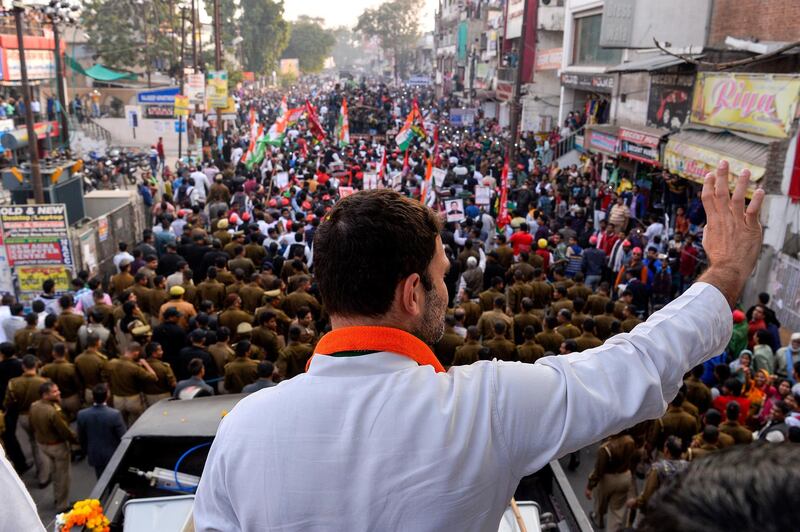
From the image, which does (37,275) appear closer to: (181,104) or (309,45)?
(181,104)

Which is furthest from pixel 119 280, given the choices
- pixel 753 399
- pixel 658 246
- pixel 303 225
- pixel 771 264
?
pixel 771 264

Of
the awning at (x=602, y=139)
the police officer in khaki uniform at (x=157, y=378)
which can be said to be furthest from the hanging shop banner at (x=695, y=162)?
the police officer in khaki uniform at (x=157, y=378)

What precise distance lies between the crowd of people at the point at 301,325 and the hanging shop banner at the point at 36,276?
359mm

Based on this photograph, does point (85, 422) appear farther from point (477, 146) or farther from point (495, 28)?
point (495, 28)

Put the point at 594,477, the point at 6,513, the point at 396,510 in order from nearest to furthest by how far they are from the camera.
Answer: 1. the point at 396,510
2. the point at 6,513
3. the point at 594,477

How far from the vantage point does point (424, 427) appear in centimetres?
131

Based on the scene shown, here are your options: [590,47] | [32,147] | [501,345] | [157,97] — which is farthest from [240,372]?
[157,97]

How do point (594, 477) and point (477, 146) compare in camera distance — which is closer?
point (594, 477)

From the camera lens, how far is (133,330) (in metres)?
7.84

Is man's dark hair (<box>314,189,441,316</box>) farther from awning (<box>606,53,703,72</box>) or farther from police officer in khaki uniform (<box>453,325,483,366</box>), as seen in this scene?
awning (<box>606,53,703,72</box>)

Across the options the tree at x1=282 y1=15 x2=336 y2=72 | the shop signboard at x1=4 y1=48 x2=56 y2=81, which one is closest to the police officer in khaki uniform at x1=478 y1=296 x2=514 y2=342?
the shop signboard at x1=4 y1=48 x2=56 y2=81

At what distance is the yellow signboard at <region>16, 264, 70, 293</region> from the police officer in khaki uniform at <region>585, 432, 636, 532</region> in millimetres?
7823

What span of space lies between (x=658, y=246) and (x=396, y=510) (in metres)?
12.2

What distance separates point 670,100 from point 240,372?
1309 centimetres
